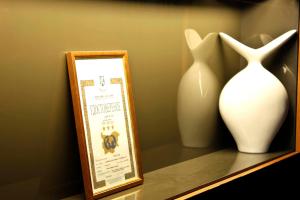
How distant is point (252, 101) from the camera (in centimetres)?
184

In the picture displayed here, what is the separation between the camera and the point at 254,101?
1.84 m

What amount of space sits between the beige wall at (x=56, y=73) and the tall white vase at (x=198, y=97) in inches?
5.0

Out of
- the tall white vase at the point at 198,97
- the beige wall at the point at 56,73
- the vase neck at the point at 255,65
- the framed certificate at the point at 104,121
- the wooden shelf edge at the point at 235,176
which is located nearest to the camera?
the beige wall at the point at 56,73

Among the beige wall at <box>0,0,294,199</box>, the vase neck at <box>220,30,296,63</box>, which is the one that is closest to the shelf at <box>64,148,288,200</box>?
the beige wall at <box>0,0,294,199</box>

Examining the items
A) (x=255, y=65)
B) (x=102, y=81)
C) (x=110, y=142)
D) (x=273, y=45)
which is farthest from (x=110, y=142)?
(x=273, y=45)

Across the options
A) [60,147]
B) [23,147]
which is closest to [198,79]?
[60,147]

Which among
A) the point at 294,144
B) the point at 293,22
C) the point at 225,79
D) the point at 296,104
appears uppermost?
the point at 293,22

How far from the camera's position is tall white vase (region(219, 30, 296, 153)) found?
6.08ft

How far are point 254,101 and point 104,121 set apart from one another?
2.66 ft

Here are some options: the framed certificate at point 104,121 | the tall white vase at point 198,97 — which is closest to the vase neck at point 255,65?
the tall white vase at point 198,97

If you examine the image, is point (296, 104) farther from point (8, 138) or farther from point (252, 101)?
point (8, 138)

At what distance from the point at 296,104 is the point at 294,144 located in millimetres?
215

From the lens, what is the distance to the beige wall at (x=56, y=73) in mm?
1158

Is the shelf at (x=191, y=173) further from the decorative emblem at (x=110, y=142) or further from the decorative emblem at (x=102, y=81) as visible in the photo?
the decorative emblem at (x=102, y=81)
